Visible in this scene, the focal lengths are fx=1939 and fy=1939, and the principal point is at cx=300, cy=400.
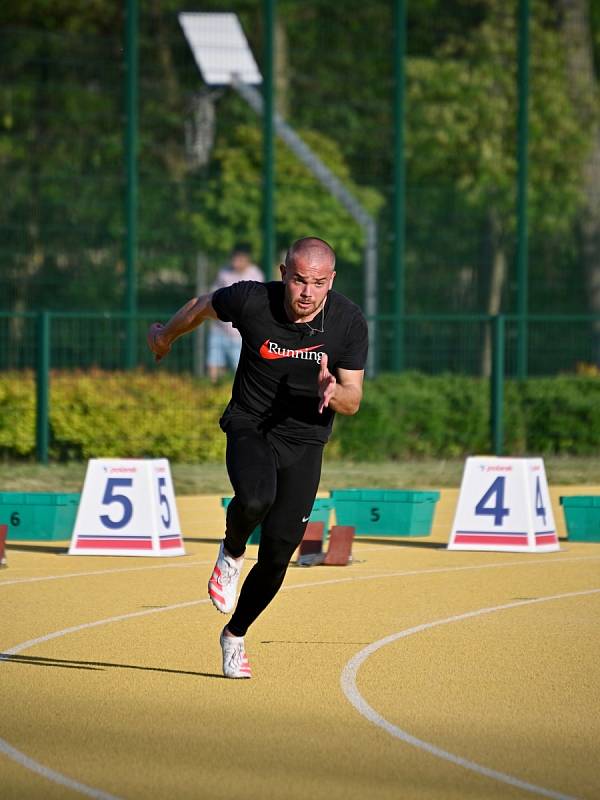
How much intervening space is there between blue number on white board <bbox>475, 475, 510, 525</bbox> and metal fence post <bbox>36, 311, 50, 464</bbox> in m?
8.12

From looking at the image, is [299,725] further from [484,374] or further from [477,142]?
[477,142]

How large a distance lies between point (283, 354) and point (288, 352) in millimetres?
27

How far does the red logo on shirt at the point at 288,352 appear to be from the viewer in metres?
9.23

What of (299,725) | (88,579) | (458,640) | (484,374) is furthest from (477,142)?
(299,725)

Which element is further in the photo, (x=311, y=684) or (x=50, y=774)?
(x=311, y=684)

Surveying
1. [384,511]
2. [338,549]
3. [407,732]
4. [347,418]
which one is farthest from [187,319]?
[347,418]

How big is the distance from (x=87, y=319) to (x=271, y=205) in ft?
13.7

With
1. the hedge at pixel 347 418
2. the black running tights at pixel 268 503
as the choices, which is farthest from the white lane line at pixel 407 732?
the hedge at pixel 347 418

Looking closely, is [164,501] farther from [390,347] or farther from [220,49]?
[220,49]

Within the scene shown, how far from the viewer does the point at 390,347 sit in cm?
2670

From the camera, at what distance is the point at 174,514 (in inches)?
594

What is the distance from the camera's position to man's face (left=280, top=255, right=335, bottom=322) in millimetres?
8984

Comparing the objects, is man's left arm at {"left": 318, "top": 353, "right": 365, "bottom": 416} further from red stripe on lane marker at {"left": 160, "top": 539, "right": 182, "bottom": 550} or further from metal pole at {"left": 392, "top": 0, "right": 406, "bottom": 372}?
metal pole at {"left": 392, "top": 0, "right": 406, "bottom": 372}

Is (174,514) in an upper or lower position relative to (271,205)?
lower
